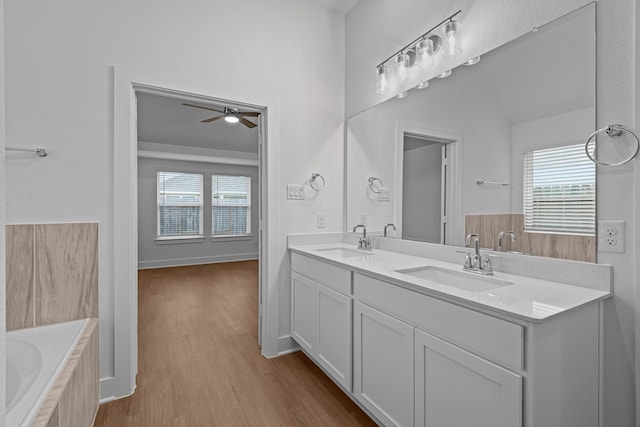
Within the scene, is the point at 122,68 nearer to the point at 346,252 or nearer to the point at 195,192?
the point at 346,252

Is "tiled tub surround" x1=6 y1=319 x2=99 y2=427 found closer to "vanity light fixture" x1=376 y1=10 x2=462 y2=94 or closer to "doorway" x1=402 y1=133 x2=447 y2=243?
"doorway" x1=402 y1=133 x2=447 y2=243

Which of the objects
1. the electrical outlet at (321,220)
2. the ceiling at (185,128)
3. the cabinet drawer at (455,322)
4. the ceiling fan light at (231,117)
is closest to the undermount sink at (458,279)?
the cabinet drawer at (455,322)

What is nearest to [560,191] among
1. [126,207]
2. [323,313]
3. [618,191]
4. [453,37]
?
[618,191]

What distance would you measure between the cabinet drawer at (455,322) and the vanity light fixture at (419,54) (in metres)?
1.47

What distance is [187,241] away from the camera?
646 centimetres

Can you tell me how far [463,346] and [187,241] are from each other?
629cm

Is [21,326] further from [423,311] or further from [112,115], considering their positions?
[423,311]

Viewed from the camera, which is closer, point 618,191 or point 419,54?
point 618,191

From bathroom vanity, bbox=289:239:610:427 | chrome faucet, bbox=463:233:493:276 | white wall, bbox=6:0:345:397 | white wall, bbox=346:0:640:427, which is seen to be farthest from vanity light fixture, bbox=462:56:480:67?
white wall, bbox=6:0:345:397

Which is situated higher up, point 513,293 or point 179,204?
point 179,204

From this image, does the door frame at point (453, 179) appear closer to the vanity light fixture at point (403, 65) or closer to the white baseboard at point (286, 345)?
the vanity light fixture at point (403, 65)

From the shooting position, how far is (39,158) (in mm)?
1761

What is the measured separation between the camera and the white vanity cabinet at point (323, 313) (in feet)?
5.99

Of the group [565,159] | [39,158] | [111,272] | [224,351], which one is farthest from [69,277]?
[565,159]
